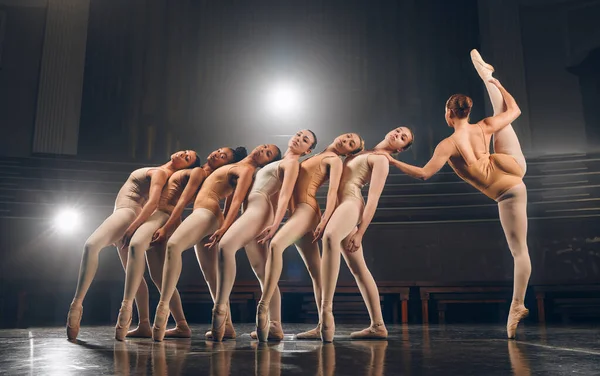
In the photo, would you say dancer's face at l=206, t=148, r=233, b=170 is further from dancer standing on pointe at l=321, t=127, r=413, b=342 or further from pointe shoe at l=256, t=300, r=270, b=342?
pointe shoe at l=256, t=300, r=270, b=342

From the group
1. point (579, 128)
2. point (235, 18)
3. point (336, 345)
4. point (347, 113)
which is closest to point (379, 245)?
point (347, 113)

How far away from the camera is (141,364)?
2535 mm

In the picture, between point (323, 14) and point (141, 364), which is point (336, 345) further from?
point (323, 14)

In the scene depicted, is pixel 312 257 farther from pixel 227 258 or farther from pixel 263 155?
pixel 263 155

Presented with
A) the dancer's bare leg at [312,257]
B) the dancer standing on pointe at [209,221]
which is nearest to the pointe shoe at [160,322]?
the dancer standing on pointe at [209,221]

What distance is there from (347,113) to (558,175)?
3.35 meters

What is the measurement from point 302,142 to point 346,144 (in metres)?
0.34

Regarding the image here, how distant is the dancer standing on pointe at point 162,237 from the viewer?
12.6ft

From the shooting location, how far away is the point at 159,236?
3.97m

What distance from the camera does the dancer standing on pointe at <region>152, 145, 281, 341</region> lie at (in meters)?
3.73

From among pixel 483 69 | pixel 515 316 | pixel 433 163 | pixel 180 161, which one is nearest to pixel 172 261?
pixel 180 161

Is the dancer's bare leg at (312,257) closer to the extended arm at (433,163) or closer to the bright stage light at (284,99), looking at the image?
the extended arm at (433,163)

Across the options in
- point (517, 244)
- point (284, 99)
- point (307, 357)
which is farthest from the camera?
point (284, 99)

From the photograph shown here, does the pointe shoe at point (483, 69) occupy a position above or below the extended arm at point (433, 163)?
above
